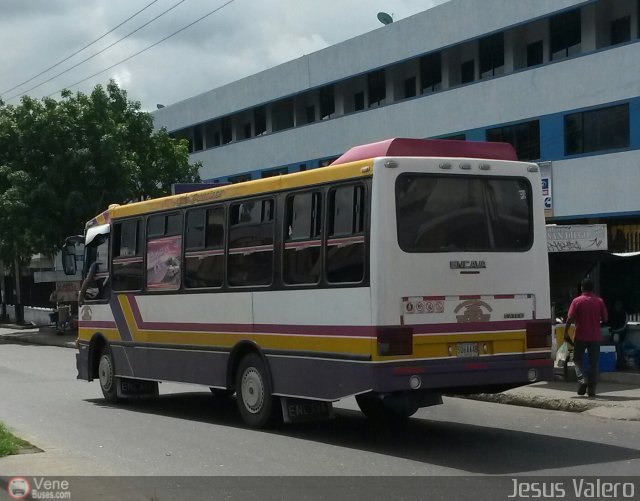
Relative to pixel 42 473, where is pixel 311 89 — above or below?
above

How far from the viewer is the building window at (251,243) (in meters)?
12.0

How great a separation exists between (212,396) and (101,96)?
2326 centimetres

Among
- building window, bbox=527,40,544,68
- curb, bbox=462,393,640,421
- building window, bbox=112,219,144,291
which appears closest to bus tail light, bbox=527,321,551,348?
curb, bbox=462,393,640,421

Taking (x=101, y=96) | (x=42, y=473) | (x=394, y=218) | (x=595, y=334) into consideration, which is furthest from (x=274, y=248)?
(x=101, y=96)

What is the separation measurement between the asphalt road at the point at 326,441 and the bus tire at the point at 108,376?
8.8 inches

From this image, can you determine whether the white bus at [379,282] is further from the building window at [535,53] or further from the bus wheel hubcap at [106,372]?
the building window at [535,53]

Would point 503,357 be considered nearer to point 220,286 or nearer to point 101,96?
point 220,286

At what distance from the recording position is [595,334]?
14.2 m

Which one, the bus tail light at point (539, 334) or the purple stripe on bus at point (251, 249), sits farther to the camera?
the purple stripe on bus at point (251, 249)

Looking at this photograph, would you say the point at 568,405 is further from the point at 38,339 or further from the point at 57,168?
the point at 38,339

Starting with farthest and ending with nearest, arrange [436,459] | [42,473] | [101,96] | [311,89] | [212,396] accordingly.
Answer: [311,89] < [101,96] < [212,396] < [436,459] < [42,473]

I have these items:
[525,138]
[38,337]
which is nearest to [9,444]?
[525,138]

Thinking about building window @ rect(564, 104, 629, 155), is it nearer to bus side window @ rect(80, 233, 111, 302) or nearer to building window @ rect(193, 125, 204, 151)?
bus side window @ rect(80, 233, 111, 302)

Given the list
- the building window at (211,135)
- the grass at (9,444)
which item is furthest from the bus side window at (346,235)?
the building window at (211,135)
